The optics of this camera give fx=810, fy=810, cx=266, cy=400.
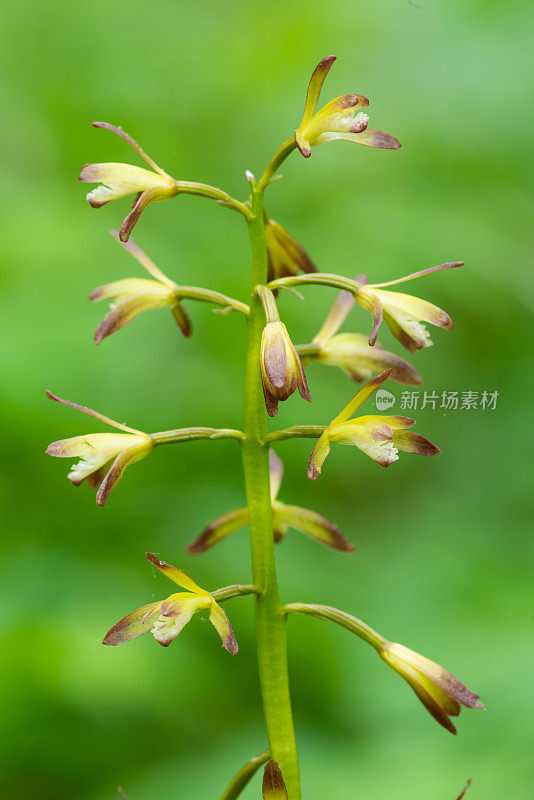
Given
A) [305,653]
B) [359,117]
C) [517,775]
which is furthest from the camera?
[305,653]

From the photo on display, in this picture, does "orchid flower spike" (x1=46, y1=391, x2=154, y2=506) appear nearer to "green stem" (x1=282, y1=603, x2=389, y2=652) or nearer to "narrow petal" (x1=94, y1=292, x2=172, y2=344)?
"narrow petal" (x1=94, y1=292, x2=172, y2=344)

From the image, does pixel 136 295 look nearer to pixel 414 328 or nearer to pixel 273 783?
pixel 414 328

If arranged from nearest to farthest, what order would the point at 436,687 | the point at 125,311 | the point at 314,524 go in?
the point at 436,687 < the point at 125,311 < the point at 314,524

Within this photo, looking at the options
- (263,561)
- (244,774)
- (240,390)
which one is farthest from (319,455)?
(240,390)

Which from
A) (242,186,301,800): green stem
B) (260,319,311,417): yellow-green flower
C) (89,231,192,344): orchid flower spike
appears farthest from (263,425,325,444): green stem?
(89,231,192,344): orchid flower spike

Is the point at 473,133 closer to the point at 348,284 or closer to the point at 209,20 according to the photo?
the point at 209,20

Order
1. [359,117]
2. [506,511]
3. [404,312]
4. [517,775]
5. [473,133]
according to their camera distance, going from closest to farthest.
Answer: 1. [359,117]
2. [404,312]
3. [517,775]
4. [506,511]
5. [473,133]

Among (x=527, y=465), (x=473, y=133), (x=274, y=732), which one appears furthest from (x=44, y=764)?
(x=473, y=133)
